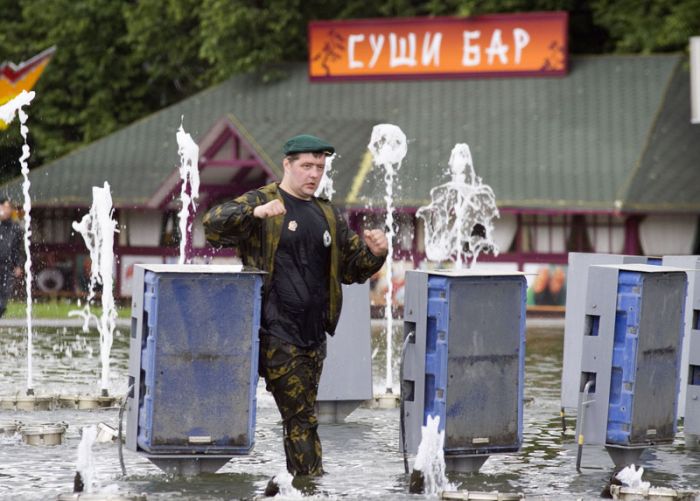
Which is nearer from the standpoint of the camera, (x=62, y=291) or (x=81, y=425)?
(x=81, y=425)

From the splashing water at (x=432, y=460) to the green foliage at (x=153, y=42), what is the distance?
90.3 feet

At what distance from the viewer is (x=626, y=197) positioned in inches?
1152

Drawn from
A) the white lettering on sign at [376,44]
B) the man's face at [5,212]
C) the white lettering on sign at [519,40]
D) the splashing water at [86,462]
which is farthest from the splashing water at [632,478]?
the white lettering on sign at [376,44]

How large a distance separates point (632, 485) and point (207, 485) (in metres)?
2.22

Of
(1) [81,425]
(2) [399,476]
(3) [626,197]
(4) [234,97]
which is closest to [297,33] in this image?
(4) [234,97]

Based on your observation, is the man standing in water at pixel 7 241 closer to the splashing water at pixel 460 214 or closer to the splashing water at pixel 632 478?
the splashing water at pixel 632 478

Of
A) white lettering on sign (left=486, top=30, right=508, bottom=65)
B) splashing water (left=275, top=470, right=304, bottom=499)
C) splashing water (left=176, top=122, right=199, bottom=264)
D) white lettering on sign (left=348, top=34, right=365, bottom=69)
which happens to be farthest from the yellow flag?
splashing water (left=275, top=470, right=304, bottom=499)

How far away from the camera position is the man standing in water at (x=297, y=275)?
30.3 feet

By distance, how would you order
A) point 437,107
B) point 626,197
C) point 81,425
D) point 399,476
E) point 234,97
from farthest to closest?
point 234,97, point 437,107, point 626,197, point 81,425, point 399,476

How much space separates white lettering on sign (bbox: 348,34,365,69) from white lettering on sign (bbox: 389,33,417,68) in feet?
1.96

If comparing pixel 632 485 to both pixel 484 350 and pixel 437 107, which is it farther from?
pixel 437 107

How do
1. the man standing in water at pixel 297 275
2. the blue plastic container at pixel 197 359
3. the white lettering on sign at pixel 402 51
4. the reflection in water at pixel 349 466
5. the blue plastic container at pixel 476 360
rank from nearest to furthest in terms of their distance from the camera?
the blue plastic container at pixel 197 359, the man standing in water at pixel 297 275, the reflection in water at pixel 349 466, the blue plastic container at pixel 476 360, the white lettering on sign at pixel 402 51

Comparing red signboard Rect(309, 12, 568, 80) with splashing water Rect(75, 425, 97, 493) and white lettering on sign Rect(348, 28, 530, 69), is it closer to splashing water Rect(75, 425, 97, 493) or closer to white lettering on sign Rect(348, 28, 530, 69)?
white lettering on sign Rect(348, 28, 530, 69)

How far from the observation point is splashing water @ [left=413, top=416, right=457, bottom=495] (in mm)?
9203
